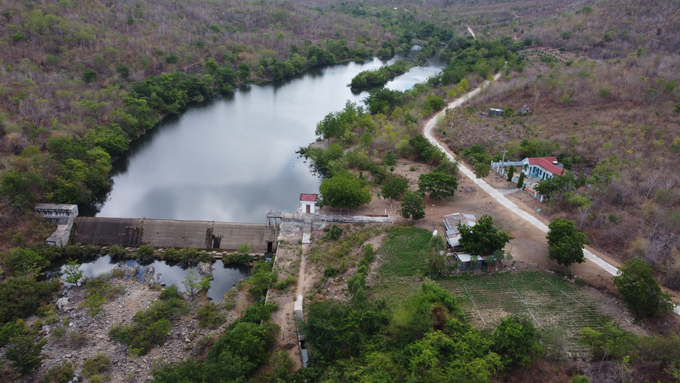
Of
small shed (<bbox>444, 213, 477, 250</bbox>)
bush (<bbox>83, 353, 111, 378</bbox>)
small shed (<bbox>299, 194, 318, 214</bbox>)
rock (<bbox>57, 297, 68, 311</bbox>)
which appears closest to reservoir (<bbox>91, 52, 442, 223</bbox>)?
small shed (<bbox>299, 194, 318, 214</bbox>)

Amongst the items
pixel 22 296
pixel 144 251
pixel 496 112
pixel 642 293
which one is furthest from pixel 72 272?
pixel 496 112

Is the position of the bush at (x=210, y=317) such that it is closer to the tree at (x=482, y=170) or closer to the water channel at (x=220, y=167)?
the water channel at (x=220, y=167)

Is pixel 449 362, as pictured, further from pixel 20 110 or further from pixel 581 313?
pixel 20 110

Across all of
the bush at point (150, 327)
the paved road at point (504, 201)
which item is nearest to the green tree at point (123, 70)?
the paved road at point (504, 201)

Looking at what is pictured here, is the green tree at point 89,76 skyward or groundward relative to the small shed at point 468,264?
skyward

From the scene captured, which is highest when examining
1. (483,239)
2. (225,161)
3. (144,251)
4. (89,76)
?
(89,76)

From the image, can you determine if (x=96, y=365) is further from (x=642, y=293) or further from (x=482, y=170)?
(x=482, y=170)
